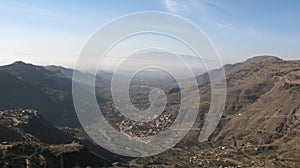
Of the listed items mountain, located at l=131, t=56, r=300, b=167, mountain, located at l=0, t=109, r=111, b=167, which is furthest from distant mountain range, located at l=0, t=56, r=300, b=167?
mountain, located at l=0, t=109, r=111, b=167

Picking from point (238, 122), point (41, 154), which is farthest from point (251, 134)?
point (41, 154)

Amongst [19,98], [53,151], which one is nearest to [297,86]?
[19,98]

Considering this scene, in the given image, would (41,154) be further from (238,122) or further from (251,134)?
(238,122)

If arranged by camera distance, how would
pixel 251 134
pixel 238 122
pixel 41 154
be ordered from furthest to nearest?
pixel 238 122 → pixel 251 134 → pixel 41 154

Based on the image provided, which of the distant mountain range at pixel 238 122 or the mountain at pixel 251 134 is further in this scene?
the distant mountain range at pixel 238 122

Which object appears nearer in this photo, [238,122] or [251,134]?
[251,134]

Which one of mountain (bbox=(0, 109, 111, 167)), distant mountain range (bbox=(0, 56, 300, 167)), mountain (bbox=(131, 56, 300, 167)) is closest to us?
mountain (bbox=(0, 109, 111, 167))

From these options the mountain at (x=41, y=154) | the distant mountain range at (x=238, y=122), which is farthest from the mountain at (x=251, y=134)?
the mountain at (x=41, y=154)

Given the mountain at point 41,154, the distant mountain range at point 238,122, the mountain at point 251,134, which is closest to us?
the mountain at point 41,154

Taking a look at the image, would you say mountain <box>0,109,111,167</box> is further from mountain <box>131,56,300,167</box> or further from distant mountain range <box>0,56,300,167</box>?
mountain <box>131,56,300,167</box>

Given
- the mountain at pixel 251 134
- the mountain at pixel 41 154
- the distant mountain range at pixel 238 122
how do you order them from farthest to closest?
the distant mountain range at pixel 238 122
the mountain at pixel 251 134
the mountain at pixel 41 154

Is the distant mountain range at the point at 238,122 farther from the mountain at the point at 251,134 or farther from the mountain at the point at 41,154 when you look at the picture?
the mountain at the point at 41,154
